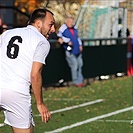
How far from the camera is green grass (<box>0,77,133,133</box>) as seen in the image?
35.7 feet

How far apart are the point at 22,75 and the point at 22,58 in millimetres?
177

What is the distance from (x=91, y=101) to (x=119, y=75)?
682cm

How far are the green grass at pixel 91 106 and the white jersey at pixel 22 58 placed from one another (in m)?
3.87

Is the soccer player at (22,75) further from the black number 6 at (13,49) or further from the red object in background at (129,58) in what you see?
the red object in background at (129,58)

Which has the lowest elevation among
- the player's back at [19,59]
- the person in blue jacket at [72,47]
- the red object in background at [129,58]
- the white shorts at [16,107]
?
the red object in background at [129,58]

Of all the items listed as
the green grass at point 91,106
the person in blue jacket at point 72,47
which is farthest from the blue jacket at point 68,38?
the green grass at point 91,106

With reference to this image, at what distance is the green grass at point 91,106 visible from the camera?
10875 mm

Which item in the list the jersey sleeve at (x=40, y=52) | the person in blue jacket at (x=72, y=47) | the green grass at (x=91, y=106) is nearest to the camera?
the jersey sleeve at (x=40, y=52)

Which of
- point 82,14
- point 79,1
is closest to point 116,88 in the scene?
point 82,14

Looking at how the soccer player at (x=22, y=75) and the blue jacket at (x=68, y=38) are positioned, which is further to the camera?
the blue jacket at (x=68, y=38)

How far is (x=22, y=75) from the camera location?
257 inches

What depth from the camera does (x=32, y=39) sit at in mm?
6516

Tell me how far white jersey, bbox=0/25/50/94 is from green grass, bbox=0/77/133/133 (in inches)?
153

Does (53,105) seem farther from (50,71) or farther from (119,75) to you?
(119,75)
